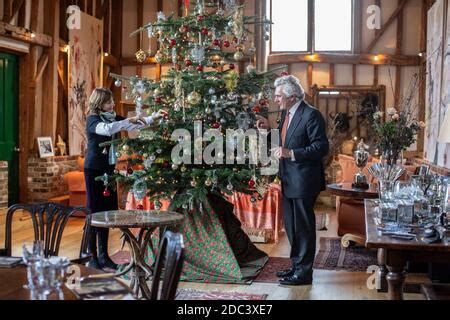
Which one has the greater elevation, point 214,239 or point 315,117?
point 315,117

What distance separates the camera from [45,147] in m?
9.50

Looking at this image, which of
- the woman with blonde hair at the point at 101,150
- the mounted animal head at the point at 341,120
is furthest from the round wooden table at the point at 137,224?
the mounted animal head at the point at 341,120

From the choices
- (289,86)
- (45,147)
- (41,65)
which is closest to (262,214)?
(289,86)

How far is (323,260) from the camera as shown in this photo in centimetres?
565

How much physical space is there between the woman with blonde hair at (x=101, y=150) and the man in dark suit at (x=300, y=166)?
1.06 metres

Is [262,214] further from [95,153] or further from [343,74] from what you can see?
[343,74]

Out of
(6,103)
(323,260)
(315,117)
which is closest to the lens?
(315,117)

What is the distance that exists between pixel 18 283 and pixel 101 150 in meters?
2.95

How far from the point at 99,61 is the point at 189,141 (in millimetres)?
7489

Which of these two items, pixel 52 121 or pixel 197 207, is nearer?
pixel 197 207

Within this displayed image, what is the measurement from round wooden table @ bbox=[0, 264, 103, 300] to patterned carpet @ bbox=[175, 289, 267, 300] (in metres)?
1.95
